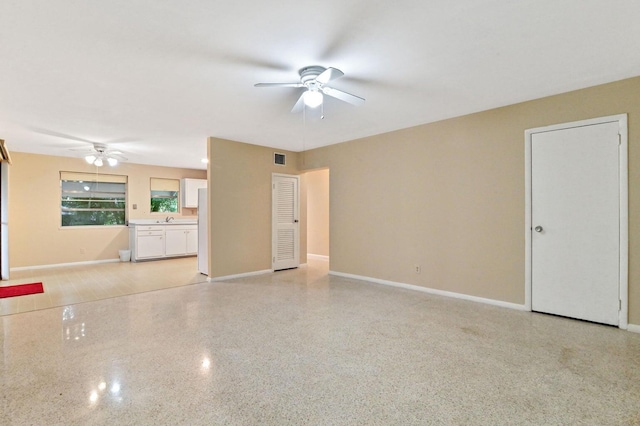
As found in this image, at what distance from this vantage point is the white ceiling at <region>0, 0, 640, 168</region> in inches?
79.7

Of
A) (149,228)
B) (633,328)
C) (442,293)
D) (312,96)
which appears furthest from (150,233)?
(633,328)

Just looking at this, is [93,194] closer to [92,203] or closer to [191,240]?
[92,203]

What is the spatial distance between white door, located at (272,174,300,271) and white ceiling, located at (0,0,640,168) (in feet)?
7.03

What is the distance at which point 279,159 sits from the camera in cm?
630

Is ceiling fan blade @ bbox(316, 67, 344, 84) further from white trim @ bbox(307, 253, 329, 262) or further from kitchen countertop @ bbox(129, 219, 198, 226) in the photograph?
kitchen countertop @ bbox(129, 219, 198, 226)

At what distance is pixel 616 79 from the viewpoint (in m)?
3.09

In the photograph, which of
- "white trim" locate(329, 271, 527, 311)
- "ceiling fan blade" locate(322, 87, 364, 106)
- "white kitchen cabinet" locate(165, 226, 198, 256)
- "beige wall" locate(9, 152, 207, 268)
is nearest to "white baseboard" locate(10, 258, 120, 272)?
"beige wall" locate(9, 152, 207, 268)

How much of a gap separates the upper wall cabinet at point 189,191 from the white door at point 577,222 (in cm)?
792

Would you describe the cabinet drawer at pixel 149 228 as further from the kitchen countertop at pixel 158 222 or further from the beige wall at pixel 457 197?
the beige wall at pixel 457 197

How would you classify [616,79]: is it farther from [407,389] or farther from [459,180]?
[407,389]

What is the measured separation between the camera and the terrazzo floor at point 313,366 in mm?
1825

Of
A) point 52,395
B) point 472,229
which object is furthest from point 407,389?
point 472,229

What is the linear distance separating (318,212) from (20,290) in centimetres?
580

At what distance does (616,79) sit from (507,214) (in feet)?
5.51
